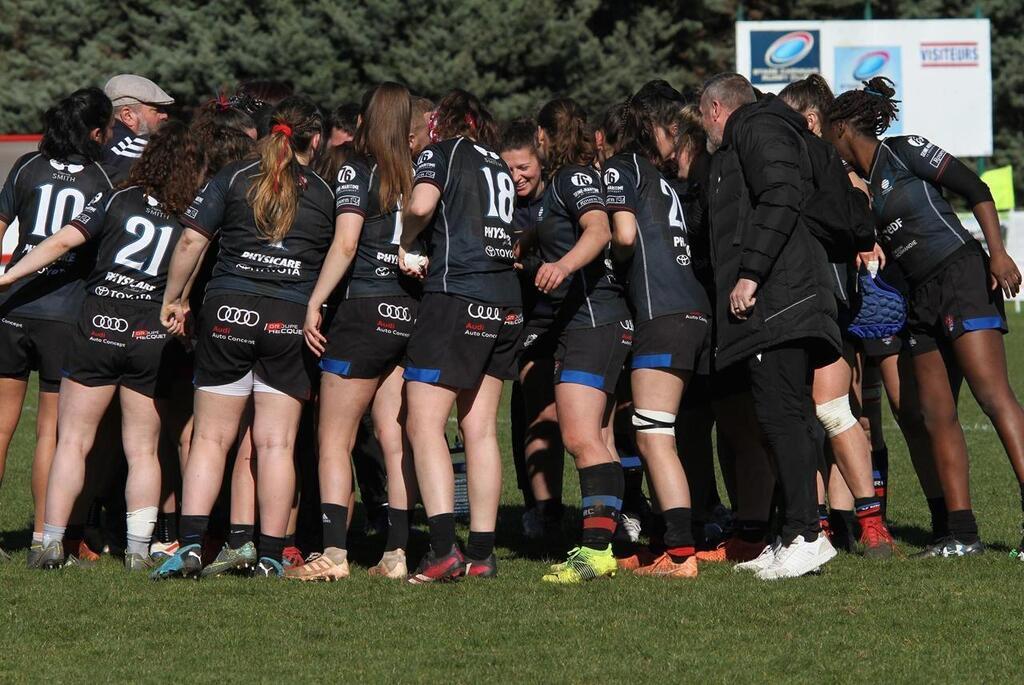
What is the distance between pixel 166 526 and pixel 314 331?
167cm

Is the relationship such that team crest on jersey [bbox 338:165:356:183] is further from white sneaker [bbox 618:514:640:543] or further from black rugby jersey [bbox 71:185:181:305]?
white sneaker [bbox 618:514:640:543]

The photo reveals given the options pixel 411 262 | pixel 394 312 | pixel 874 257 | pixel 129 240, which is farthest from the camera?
pixel 874 257

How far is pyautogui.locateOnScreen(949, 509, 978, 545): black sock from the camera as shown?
6793 millimetres

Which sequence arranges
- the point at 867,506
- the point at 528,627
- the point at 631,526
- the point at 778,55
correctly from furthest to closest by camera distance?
the point at 778,55
the point at 631,526
the point at 867,506
the point at 528,627

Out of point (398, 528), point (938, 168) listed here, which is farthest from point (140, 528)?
point (938, 168)

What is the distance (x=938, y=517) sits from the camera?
7.22m

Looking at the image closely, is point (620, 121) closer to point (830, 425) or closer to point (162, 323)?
point (830, 425)

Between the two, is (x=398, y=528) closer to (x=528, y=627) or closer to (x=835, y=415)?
(x=528, y=627)

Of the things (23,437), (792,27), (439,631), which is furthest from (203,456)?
(792,27)

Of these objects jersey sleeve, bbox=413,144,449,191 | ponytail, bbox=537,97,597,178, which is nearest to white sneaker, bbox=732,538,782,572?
ponytail, bbox=537,97,597,178

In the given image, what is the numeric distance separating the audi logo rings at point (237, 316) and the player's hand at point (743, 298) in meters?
2.02

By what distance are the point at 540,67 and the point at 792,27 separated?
20.4ft

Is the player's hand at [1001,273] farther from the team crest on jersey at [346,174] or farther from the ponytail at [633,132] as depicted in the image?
the team crest on jersey at [346,174]

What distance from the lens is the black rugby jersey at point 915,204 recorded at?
671 centimetres
